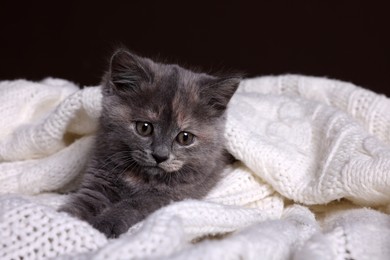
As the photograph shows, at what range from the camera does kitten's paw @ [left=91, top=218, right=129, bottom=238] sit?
1.15 meters

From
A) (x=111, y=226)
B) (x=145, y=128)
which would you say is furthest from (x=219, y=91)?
(x=111, y=226)

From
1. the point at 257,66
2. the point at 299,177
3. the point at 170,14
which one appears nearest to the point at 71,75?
the point at 170,14

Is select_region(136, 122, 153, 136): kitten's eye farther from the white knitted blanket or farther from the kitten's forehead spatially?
the white knitted blanket

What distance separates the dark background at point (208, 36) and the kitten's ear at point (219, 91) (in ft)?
2.82

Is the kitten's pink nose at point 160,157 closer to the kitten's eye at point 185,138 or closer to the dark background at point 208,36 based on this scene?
the kitten's eye at point 185,138

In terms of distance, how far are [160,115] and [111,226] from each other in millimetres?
326

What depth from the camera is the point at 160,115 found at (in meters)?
1.32

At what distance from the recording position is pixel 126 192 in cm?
135

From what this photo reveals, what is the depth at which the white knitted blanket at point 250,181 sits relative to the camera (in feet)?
3.26

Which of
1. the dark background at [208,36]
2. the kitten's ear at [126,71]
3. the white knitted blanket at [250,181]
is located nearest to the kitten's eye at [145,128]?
the kitten's ear at [126,71]

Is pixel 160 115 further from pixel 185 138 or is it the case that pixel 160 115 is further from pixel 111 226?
pixel 111 226

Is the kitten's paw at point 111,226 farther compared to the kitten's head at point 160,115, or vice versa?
the kitten's head at point 160,115

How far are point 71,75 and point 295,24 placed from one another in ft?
4.13

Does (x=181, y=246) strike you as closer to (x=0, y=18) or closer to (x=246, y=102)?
(x=246, y=102)
